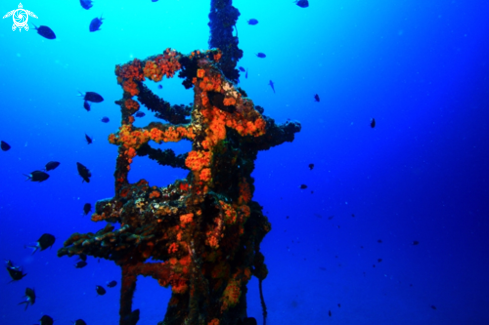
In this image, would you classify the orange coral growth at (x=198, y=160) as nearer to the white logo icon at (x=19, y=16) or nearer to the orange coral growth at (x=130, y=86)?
the orange coral growth at (x=130, y=86)

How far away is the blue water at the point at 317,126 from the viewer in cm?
5034

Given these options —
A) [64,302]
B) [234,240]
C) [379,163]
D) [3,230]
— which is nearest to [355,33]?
[379,163]

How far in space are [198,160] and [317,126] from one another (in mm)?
97156

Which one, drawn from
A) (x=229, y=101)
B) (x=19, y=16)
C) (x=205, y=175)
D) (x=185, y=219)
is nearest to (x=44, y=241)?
(x=185, y=219)

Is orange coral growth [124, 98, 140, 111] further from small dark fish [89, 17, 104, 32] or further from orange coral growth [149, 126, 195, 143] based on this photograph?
small dark fish [89, 17, 104, 32]

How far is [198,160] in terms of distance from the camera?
3.35m

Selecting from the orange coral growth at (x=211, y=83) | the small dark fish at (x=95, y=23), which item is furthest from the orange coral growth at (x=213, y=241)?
the small dark fish at (x=95, y=23)

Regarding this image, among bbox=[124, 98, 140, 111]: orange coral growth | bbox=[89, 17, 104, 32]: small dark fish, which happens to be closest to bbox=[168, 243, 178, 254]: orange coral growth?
bbox=[124, 98, 140, 111]: orange coral growth

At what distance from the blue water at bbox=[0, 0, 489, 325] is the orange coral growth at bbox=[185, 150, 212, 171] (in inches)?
1136

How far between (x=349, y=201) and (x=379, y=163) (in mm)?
17821

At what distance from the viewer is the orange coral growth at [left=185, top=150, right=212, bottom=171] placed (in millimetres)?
3322

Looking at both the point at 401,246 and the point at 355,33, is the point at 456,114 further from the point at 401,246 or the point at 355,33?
the point at 401,246

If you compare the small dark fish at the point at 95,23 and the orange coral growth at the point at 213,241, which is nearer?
the orange coral growth at the point at 213,241

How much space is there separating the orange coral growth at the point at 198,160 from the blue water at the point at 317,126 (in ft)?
94.7
